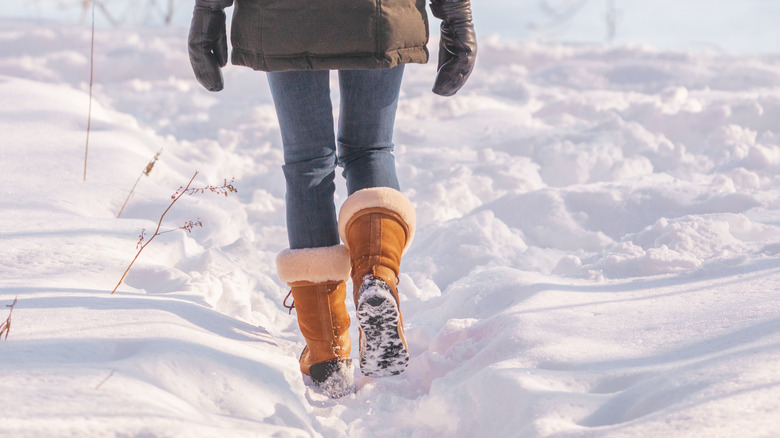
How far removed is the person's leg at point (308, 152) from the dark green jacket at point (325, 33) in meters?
0.08

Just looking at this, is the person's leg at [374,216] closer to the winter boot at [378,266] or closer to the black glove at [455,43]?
the winter boot at [378,266]

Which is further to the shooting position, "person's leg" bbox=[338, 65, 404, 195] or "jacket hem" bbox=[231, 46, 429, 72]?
"person's leg" bbox=[338, 65, 404, 195]

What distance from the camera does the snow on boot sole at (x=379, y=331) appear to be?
1.55 m

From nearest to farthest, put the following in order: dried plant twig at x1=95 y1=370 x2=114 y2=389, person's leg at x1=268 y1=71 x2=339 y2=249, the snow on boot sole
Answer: dried plant twig at x1=95 y1=370 x2=114 y2=389, the snow on boot sole, person's leg at x1=268 y1=71 x2=339 y2=249

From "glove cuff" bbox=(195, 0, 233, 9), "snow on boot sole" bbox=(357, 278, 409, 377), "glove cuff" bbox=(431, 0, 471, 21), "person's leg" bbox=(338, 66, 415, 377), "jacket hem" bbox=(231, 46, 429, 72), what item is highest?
"glove cuff" bbox=(195, 0, 233, 9)

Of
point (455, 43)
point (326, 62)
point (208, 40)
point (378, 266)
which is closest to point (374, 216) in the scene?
point (378, 266)

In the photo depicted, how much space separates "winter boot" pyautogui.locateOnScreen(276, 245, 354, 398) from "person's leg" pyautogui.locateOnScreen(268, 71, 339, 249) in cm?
5

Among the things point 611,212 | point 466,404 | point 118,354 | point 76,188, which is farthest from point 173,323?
point 611,212

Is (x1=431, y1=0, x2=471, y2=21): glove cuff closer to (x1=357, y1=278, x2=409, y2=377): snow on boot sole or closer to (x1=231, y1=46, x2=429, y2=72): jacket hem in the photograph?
(x1=231, y1=46, x2=429, y2=72): jacket hem

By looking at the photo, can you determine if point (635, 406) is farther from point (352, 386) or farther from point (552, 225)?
point (552, 225)

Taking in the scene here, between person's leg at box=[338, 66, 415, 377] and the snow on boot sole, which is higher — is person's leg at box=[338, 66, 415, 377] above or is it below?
above

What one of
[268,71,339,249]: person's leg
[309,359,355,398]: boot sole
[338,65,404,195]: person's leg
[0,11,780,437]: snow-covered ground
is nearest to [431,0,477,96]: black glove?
[338,65,404,195]: person's leg

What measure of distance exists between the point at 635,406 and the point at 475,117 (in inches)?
188

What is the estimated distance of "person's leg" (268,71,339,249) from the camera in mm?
1677
